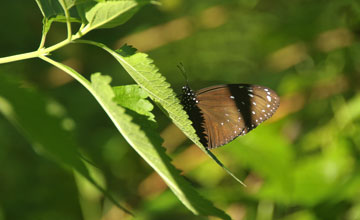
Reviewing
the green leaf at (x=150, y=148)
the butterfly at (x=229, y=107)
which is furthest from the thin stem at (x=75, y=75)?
the butterfly at (x=229, y=107)

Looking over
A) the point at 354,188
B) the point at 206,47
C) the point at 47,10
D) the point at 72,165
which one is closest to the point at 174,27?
the point at 206,47

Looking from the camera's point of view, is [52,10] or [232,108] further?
[232,108]

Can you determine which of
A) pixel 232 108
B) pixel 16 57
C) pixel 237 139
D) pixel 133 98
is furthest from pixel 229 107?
pixel 16 57

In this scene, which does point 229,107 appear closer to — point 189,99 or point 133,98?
point 189,99

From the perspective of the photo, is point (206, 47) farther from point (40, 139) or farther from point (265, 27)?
point (40, 139)

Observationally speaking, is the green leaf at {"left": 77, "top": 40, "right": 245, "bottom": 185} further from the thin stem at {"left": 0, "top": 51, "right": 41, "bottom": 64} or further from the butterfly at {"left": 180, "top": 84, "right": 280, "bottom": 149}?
the butterfly at {"left": 180, "top": 84, "right": 280, "bottom": 149}

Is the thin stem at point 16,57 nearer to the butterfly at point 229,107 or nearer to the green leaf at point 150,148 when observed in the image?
the green leaf at point 150,148
